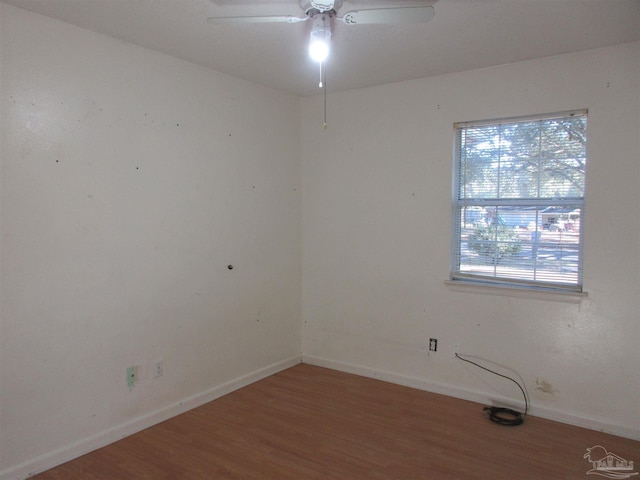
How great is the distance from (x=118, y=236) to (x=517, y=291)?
9.24 ft

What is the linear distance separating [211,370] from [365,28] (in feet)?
8.79

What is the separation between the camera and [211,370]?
11.2 feet

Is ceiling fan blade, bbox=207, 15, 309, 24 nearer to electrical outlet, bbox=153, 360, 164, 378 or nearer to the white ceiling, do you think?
the white ceiling

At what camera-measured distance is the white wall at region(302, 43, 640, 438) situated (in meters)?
2.83

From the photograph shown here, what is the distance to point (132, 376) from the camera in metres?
2.87

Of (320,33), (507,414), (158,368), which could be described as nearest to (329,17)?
(320,33)

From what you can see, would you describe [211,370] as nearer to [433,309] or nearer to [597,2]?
[433,309]

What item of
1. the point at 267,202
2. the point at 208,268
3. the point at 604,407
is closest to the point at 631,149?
the point at 604,407

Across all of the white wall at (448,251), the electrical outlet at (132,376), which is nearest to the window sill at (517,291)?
the white wall at (448,251)

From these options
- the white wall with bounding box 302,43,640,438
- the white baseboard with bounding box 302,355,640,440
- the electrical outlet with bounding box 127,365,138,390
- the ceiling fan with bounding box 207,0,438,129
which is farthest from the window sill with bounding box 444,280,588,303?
the electrical outlet with bounding box 127,365,138,390

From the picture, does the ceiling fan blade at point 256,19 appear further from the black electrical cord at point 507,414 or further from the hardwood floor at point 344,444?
the black electrical cord at point 507,414

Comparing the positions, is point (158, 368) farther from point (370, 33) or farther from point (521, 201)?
point (521, 201)

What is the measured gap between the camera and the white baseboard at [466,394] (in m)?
2.88

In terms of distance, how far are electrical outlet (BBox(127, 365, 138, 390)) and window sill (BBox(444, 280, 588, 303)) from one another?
2.39 metres
